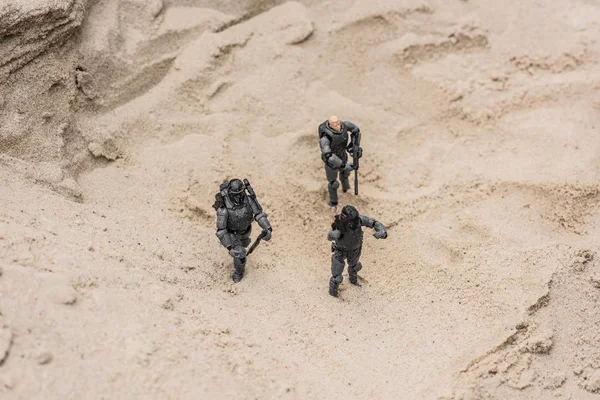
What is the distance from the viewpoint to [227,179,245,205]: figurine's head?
6.92m

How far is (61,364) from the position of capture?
5.34 meters

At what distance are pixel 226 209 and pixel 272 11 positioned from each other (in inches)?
174

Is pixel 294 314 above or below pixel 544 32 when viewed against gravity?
below

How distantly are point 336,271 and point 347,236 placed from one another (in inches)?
23.1

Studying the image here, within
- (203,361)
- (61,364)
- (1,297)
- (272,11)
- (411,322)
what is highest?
(272,11)

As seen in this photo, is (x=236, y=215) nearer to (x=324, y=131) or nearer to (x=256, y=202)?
(x=256, y=202)

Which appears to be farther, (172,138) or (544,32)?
(544,32)

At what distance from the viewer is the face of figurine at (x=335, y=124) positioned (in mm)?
7977

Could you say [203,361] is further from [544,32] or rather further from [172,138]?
[544,32]

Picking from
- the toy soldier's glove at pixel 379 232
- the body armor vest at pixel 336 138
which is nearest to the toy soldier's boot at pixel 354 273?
the toy soldier's glove at pixel 379 232

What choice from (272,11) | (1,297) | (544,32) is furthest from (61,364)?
(544,32)

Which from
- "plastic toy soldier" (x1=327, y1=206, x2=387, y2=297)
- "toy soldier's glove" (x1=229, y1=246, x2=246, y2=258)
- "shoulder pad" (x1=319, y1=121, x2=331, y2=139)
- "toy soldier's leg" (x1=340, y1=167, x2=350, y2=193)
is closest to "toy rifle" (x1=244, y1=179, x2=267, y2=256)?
"toy soldier's glove" (x1=229, y1=246, x2=246, y2=258)

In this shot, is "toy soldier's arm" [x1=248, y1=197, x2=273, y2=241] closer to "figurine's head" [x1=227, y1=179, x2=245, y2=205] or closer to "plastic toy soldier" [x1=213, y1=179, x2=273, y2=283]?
"plastic toy soldier" [x1=213, y1=179, x2=273, y2=283]

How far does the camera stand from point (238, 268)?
7414 millimetres
